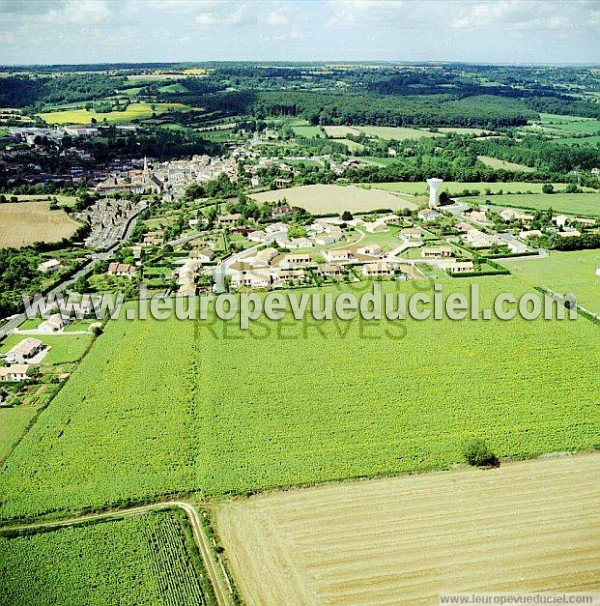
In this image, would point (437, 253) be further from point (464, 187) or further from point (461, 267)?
point (464, 187)

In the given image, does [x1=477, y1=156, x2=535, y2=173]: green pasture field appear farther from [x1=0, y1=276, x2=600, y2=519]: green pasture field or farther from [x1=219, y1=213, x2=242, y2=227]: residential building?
→ [x1=0, y1=276, x2=600, y2=519]: green pasture field

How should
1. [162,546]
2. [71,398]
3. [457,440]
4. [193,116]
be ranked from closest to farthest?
[162,546], [457,440], [71,398], [193,116]

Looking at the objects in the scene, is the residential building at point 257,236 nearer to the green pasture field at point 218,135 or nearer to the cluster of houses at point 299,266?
the cluster of houses at point 299,266

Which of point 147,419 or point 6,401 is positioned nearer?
point 147,419

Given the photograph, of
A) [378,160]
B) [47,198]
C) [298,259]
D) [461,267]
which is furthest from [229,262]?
[378,160]

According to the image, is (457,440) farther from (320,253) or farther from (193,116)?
(193,116)

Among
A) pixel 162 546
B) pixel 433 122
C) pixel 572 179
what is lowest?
pixel 162 546

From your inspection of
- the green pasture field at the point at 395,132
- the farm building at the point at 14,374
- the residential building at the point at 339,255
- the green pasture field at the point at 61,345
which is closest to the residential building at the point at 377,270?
the residential building at the point at 339,255

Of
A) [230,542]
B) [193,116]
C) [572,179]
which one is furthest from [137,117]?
[230,542]
